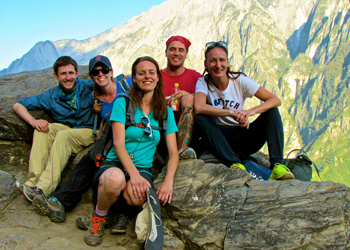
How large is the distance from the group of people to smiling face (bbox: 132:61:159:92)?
17 mm

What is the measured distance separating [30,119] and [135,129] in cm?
352

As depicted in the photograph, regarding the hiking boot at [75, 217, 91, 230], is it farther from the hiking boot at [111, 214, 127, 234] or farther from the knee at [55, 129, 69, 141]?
the knee at [55, 129, 69, 141]

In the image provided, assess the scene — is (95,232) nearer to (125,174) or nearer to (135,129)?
(125,174)

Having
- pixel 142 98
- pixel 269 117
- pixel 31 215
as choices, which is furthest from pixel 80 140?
pixel 269 117

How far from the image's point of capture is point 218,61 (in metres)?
5.99

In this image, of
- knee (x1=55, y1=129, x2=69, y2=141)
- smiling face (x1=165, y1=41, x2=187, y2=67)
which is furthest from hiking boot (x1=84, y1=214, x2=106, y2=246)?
smiling face (x1=165, y1=41, x2=187, y2=67)

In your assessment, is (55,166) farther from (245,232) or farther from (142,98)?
(245,232)

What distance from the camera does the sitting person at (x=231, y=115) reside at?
5609mm

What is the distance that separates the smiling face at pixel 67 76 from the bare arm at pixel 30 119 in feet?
3.83

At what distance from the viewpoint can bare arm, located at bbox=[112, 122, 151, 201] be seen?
4.19 m

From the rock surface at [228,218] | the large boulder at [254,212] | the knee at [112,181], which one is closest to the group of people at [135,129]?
the knee at [112,181]

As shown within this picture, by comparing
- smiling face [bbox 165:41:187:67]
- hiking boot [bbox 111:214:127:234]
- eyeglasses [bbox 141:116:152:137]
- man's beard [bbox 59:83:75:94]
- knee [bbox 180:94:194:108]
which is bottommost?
hiking boot [bbox 111:214:127:234]

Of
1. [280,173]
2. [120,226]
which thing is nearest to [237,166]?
[280,173]

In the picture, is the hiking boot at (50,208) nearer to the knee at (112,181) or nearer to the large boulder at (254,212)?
the knee at (112,181)
